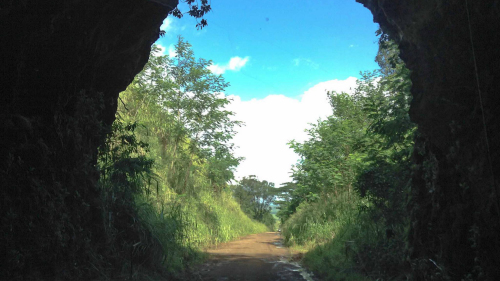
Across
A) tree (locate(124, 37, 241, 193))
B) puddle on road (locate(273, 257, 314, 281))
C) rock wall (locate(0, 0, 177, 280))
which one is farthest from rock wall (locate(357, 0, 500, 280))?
tree (locate(124, 37, 241, 193))

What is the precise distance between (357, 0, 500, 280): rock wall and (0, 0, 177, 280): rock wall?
5107 millimetres

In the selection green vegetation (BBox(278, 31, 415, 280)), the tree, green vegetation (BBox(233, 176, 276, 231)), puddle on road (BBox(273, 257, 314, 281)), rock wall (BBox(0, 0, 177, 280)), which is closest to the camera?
rock wall (BBox(0, 0, 177, 280))

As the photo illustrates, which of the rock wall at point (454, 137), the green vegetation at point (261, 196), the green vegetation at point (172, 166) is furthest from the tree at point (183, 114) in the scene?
the green vegetation at point (261, 196)

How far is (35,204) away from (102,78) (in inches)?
131

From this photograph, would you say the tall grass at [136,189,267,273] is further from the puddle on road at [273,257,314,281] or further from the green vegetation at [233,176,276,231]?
the green vegetation at [233,176,276,231]

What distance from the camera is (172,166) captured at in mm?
17344

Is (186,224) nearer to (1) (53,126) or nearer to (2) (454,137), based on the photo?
(1) (53,126)

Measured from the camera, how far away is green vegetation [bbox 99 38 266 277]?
784 centimetres

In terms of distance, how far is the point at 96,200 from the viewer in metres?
6.75

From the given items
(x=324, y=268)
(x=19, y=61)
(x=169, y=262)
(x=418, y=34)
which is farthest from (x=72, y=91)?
(x=324, y=268)

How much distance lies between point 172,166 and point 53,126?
11.4 meters

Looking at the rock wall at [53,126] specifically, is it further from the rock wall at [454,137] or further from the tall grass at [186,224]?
the rock wall at [454,137]

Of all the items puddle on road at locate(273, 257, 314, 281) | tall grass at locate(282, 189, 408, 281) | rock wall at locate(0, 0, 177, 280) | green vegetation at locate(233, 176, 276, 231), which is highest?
green vegetation at locate(233, 176, 276, 231)

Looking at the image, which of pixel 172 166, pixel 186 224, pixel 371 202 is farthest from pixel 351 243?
pixel 172 166
